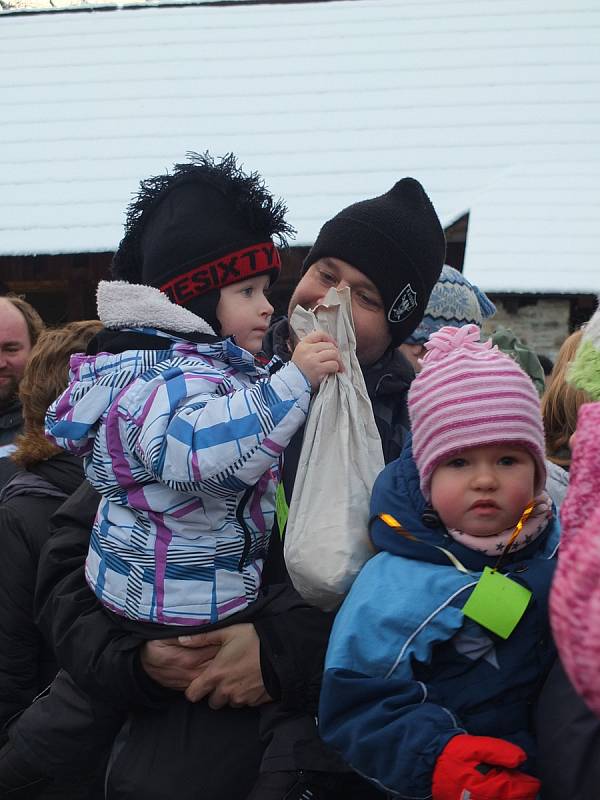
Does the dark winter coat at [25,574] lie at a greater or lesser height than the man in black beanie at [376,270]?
lesser

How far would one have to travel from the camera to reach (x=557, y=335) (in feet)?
24.7

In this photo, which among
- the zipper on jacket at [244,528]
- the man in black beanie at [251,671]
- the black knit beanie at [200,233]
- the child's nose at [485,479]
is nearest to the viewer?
the child's nose at [485,479]

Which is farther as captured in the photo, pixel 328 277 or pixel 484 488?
pixel 328 277

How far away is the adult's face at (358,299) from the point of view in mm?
2455

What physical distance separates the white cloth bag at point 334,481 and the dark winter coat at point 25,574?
50.8 inches

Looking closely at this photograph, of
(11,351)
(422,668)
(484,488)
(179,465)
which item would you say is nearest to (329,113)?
(11,351)

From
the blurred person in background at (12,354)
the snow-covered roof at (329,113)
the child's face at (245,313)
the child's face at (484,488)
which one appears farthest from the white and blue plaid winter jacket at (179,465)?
the snow-covered roof at (329,113)

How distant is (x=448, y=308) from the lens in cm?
309

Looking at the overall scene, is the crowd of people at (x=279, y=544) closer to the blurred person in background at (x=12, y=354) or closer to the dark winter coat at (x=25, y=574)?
the dark winter coat at (x=25, y=574)

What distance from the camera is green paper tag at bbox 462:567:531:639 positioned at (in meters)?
1.70

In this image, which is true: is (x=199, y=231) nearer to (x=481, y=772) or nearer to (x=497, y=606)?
(x=497, y=606)

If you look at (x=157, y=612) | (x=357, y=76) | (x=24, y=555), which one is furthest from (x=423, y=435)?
(x=357, y=76)

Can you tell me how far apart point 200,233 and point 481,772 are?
4.82ft

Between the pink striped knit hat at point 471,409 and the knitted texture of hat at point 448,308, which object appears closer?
the pink striped knit hat at point 471,409
